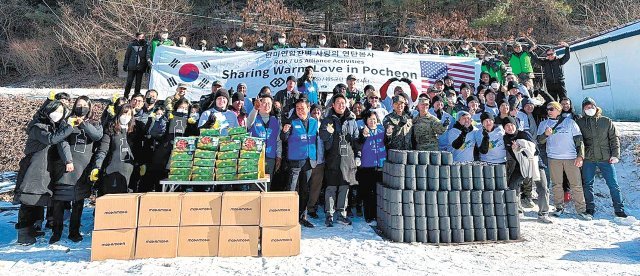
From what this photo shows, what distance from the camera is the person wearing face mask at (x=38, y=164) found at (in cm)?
503

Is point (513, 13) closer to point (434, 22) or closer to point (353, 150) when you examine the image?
point (434, 22)

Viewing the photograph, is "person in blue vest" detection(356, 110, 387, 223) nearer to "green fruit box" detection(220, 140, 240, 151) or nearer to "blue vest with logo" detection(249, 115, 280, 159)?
"blue vest with logo" detection(249, 115, 280, 159)

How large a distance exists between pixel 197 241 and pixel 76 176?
1.99 meters

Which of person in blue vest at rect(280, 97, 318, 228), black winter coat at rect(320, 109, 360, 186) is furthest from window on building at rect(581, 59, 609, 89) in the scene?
person in blue vest at rect(280, 97, 318, 228)

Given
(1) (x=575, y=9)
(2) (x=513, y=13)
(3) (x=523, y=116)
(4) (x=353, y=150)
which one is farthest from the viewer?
(1) (x=575, y=9)

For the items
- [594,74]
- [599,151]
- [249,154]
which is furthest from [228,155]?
[594,74]

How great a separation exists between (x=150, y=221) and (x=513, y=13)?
23.3 meters

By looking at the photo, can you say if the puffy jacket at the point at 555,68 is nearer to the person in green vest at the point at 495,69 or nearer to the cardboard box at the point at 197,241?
the person in green vest at the point at 495,69

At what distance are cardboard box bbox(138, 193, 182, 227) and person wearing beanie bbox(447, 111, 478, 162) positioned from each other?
13.8 ft

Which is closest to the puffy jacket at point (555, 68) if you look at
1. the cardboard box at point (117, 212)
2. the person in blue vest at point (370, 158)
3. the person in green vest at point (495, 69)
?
the person in green vest at point (495, 69)

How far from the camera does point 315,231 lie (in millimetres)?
5754

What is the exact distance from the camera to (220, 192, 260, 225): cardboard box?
4.68m

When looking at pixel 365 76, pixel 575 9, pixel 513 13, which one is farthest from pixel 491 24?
pixel 365 76

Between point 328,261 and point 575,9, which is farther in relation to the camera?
point 575,9
